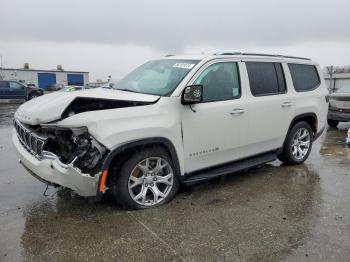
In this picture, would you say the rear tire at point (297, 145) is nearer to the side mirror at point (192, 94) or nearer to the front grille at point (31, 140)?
the side mirror at point (192, 94)

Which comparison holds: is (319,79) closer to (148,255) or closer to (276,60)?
(276,60)

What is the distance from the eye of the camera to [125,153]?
3881mm

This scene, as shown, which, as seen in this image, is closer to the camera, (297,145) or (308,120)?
(297,145)

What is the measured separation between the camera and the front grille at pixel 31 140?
3.86 m

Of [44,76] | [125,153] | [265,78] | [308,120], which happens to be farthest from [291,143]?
[44,76]

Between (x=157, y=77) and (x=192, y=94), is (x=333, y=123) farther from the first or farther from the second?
(x=192, y=94)

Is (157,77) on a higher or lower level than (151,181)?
higher

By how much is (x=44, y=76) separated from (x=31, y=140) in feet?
145

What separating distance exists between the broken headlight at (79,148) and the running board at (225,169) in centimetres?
124

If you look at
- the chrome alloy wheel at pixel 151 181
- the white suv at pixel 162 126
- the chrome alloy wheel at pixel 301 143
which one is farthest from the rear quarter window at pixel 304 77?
the chrome alloy wheel at pixel 151 181

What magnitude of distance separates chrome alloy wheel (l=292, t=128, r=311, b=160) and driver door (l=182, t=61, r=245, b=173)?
169 cm

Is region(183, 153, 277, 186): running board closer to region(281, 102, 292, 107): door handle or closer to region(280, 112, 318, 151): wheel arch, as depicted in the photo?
region(280, 112, 318, 151): wheel arch

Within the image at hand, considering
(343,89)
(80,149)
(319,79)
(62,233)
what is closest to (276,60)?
(319,79)

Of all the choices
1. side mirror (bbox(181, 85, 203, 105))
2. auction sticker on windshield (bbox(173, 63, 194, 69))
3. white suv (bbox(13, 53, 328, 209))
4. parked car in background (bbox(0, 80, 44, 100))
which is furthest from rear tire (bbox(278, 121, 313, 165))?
parked car in background (bbox(0, 80, 44, 100))
